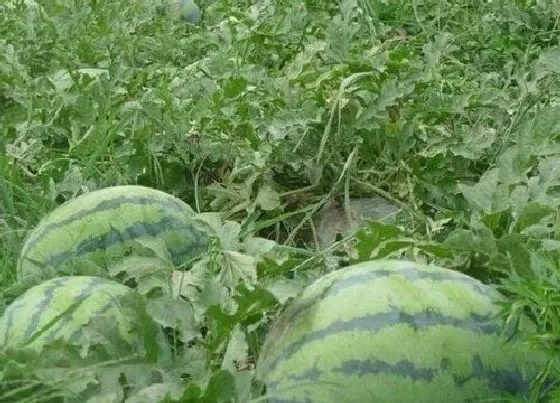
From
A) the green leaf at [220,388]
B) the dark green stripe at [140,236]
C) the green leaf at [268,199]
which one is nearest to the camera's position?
the green leaf at [220,388]

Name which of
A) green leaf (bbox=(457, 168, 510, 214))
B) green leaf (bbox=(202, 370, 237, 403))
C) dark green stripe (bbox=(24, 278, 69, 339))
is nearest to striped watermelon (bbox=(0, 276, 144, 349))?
dark green stripe (bbox=(24, 278, 69, 339))

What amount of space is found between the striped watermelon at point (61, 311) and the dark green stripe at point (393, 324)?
11.2 inches

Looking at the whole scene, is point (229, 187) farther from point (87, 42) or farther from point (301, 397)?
point (87, 42)

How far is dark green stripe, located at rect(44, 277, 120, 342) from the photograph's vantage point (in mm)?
1771

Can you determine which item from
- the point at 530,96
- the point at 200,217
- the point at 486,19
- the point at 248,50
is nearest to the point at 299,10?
the point at 248,50

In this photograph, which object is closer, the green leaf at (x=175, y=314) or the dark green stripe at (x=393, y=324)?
the dark green stripe at (x=393, y=324)

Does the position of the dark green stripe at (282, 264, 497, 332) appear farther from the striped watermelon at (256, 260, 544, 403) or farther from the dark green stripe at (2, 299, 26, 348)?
the dark green stripe at (2, 299, 26, 348)

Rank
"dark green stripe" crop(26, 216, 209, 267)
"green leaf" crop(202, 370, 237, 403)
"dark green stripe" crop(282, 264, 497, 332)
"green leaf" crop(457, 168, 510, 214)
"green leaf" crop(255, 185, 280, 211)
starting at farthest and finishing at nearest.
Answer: "green leaf" crop(255, 185, 280, 211)
"dark green stripe" crop(26, 216, 209, 267)
"green leaf" crop(457, 168, 510, 214)
"dark green stripe" crop(282, 264, 497, 332)
"green leaf" crop(202, 370, 237, 403)

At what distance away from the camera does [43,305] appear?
6.02ft

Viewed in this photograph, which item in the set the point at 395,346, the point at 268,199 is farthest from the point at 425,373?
the point at 268,199

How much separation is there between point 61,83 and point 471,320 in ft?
7.63

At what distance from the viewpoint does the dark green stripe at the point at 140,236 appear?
7.27 ft

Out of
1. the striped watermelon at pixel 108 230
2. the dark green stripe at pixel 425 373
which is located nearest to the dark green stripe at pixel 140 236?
the striped watermelon at pixel 108 230

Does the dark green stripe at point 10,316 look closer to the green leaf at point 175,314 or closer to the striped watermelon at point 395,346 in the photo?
the green leaf at point 175,314
